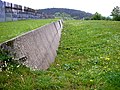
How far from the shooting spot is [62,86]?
22.4 ft

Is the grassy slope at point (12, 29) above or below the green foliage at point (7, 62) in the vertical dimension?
below

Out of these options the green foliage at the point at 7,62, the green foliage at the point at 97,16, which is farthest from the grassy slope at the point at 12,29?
the green foliage at the point at 97,16

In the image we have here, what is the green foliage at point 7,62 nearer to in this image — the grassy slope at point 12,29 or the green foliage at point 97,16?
the grassy slope at point 12,29

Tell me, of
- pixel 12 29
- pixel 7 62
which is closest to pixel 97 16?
pixel 12 29

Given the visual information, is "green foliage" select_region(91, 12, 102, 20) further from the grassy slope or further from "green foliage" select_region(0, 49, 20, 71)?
"green foliage" select_region(0, 49, 20, 71)

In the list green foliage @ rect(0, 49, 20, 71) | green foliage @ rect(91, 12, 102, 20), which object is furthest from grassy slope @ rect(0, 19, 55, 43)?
green foliage @ rect(91, 12, 102, 20)

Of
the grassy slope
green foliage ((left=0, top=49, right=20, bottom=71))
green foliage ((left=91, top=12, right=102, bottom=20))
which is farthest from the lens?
green foliage ((left=91, top=12, right=102, bottom=20))

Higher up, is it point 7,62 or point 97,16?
point 7,62

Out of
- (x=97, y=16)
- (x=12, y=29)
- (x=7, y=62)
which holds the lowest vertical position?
(x=97, y=16)

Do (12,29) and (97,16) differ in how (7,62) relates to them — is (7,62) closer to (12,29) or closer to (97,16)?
(12,29)

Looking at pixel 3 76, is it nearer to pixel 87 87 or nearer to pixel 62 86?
pixel 62 86

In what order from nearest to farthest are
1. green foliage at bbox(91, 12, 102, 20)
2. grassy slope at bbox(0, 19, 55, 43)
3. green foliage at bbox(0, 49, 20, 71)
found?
1. green foliage at bbox(0, 49, 20, 71)
2. grassy slope at bbox(0, 19, 55, 43)
3. green foliage at bbox(91, 12, 102, 20)

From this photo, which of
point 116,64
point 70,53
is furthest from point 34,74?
point 70,53

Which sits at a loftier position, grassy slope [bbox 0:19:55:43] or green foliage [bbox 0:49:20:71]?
green foliage [bbox 0:49:20:71]
